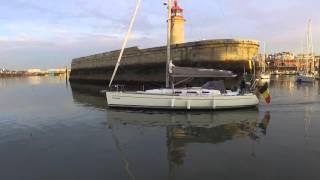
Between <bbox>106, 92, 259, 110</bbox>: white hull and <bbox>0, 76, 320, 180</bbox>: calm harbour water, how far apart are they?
0.59 m

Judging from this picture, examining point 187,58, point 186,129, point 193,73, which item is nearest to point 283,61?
point 187,58

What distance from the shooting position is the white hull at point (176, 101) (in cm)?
2073

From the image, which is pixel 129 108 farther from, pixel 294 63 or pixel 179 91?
pixel 294 63

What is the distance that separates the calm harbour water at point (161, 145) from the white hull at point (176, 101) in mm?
593

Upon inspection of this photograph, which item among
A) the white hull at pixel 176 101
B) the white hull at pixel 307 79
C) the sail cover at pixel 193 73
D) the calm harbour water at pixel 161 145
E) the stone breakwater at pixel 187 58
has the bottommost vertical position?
the calm harbour water at pixel 161 145

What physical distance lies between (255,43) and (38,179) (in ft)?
110

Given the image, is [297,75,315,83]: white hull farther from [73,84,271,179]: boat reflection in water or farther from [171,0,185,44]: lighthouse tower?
[73,84,271,179]: boat reflection in water

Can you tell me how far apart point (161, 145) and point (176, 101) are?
7968mm

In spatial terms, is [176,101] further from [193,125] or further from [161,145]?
[161,145]

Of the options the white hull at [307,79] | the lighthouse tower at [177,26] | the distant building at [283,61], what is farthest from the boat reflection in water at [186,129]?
the distant building at [283,61]

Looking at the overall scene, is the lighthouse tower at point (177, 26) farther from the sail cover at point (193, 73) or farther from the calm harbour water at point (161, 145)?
the calm harbour water at point (161, 145)

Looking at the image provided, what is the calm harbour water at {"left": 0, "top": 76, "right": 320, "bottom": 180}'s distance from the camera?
9.83 m

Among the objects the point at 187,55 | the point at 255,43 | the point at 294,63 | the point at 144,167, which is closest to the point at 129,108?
the point at 144,167

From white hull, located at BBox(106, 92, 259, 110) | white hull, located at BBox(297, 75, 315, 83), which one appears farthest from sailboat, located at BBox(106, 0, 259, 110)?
white hull, located at BBox(297, 75, 315, 83)
